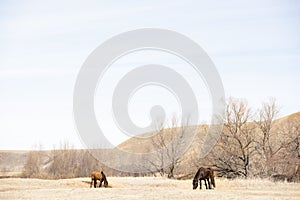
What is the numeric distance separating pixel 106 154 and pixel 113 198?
55.3 meters

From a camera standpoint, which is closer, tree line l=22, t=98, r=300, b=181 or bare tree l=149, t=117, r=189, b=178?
tree line l=22, t=98, r=300, b=181

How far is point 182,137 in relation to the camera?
61031mm

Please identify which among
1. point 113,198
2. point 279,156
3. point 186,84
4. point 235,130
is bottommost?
point 113,198

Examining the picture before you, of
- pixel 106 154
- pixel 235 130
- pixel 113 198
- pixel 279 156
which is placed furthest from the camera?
pixel 106 154

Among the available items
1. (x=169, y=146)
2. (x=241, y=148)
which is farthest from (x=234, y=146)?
(x=169, y=146)

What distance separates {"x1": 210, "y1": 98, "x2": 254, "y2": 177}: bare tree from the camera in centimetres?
4925

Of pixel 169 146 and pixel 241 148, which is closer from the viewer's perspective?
pixel 241 148

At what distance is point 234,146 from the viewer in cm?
4991

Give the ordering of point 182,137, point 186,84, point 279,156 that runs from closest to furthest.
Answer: point 279,156 → point 186,84 → point 182,137

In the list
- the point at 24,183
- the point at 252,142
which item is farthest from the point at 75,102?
the point at 252,142

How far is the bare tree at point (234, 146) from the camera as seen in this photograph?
162ft

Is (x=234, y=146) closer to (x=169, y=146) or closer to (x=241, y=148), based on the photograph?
(x=241, y=148)

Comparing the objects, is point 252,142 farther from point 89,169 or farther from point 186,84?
point 89,169

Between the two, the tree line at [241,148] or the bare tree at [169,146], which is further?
the bare tree at [169,146]
